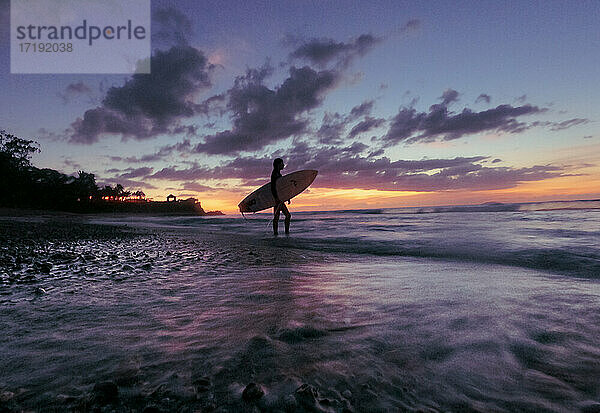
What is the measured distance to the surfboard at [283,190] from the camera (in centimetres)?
1256

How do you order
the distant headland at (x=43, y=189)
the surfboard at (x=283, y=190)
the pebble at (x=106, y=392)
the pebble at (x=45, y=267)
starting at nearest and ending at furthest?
1. the pebble at (x=106, y=392)
2. the pebble at (x=45, y=267)
3. the surfboard at (x=283, y=190)
4. the distant headland at (x=43, y=189)

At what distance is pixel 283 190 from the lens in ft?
41.2

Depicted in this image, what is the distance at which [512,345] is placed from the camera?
5.78 feet

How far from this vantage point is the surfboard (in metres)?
12.6

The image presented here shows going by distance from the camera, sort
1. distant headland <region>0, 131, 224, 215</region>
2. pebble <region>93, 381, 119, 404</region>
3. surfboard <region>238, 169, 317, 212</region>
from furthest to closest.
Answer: distant headland <region>0, 131, 224, 215</region>
surfboard <region>238, 169, 317, 212</region>
pebble <region>93, 381, 119, 404</region>

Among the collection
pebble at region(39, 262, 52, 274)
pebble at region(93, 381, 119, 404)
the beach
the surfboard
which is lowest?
the beach

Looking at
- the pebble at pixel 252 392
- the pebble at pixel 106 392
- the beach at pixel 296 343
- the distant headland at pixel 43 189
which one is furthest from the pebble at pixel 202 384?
the distant headland at pixel 43 189

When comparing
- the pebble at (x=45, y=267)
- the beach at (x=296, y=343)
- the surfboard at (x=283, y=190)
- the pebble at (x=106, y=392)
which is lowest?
the beach at (x=296, y=343)

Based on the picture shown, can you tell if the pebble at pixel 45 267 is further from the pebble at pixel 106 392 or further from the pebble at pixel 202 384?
the pebble at pixel 202 384

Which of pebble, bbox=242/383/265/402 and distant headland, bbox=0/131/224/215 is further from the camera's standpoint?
distant headland, bbox=0/131/224/215

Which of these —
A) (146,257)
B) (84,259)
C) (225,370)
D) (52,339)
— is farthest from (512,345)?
(84,259)

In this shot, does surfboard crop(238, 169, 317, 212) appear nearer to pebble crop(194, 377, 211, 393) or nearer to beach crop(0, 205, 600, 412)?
beach crop(0, 205, 600, 412)

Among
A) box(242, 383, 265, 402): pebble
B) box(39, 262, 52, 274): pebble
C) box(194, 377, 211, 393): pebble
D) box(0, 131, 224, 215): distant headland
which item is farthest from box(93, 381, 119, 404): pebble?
box(0, 131, 224, 215): distant headland

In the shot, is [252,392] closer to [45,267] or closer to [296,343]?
[296,343]
